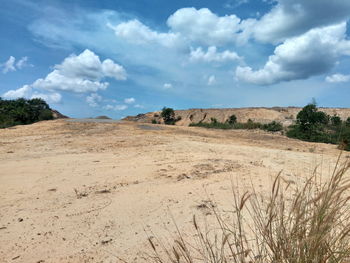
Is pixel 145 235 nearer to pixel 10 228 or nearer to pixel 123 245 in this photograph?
pixel 123 245

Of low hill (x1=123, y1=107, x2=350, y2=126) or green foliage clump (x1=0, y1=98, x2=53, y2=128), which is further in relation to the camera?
low hill (x1=123, y1=107, x2=350, y2=126)

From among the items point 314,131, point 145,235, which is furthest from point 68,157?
point 314,131

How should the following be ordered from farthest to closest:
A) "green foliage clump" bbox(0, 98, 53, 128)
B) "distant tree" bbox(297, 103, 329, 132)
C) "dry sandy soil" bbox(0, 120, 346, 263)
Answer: "green foliage clump" bbox(0, 98, 53, 128), "distant tree" bbox(297, 103, 329, 132), "dry sandy soil" bbox(0, 120, 346, 263)

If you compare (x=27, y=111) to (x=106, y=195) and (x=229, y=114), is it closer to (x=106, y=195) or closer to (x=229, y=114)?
(x=106, y=195)

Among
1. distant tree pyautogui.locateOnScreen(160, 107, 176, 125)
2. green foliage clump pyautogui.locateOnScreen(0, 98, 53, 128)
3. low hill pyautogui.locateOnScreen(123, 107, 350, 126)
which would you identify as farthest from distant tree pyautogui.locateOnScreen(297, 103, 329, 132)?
distant tree pyautogui.locateOnScreen(160, 107, 176, 125)

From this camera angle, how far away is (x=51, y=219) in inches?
135

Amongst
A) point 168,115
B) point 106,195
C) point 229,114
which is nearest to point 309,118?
point 106,195

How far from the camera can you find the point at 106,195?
4270mm

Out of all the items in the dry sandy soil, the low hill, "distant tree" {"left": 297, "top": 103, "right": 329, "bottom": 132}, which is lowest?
the dry sandy soil

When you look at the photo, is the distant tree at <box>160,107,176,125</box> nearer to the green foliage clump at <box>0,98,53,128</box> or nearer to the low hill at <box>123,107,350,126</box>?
the low hill at <box>123,107,350,126</box>

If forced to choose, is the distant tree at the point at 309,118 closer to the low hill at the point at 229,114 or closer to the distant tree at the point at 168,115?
the low hill at the point at 229,114

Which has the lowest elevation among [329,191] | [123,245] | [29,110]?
[123,245]

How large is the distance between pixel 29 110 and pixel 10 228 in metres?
29.8

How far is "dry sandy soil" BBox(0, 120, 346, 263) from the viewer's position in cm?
284
